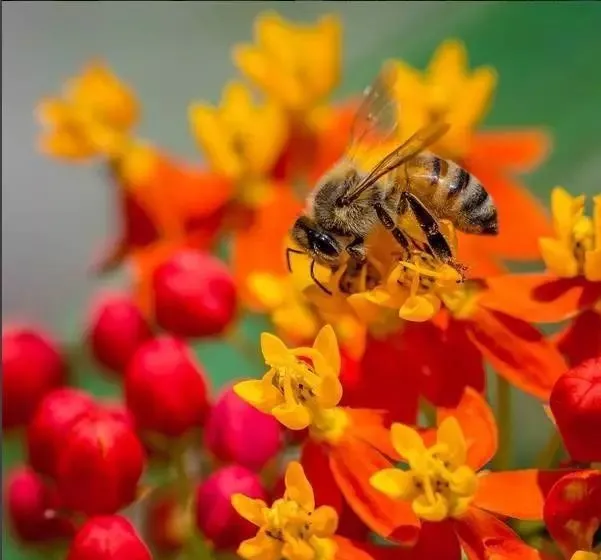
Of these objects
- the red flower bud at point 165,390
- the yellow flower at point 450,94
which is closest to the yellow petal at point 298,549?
the red flower bud at point 165,390

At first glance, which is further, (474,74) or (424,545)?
(474,74)

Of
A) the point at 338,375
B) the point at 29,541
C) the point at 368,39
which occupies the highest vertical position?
the point at 368,39

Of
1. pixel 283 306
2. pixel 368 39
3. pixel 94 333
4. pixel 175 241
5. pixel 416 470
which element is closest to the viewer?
pixel 416 470

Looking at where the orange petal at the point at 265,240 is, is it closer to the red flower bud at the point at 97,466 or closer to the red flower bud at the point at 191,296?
the red flower bud at the point at 191,296

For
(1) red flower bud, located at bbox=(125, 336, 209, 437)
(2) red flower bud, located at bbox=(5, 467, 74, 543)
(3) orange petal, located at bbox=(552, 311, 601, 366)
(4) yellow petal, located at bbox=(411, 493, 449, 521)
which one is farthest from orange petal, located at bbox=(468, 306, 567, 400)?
(2) red flower bud, located at bbox=(5, 467, 74, 543)

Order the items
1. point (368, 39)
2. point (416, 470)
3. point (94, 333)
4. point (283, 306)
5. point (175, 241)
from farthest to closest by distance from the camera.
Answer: point (368, 39), point (175, 241), point (94, 333), point (283, 306), point (416, 470)

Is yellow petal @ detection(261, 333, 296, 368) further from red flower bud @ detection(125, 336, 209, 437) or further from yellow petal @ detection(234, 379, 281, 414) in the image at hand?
red flower bud @ detection(125, 336, 209, 437)

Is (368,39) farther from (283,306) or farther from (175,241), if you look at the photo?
(283,306)

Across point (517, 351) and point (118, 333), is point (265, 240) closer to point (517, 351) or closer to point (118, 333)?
point (118, 333)

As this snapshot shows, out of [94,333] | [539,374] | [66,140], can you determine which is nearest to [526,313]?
[539,374]
